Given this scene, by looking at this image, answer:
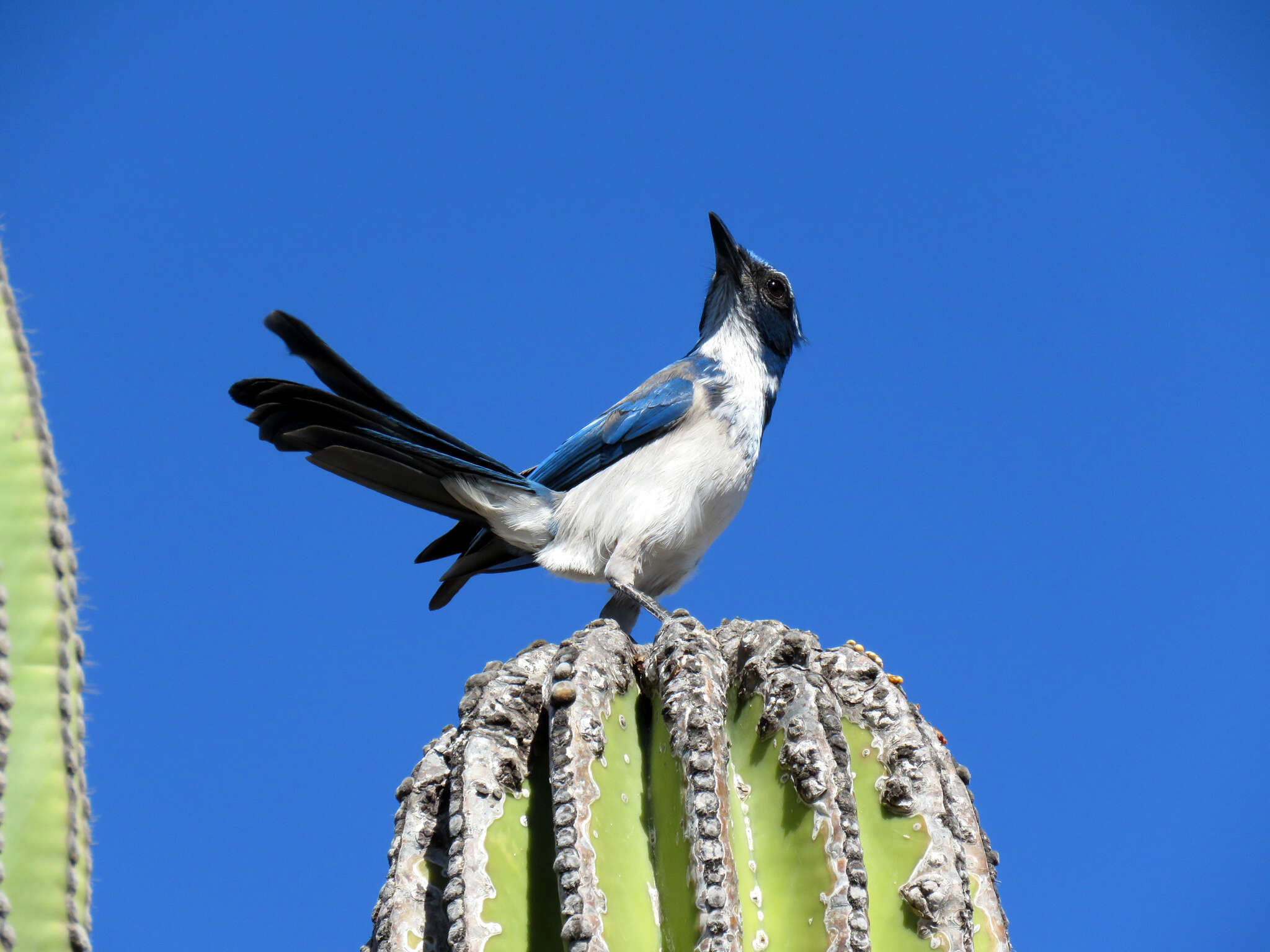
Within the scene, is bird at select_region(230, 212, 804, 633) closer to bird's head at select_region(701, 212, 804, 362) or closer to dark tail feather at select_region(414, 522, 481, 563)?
dark tail feather at select_region(414, 522, 481, 563)

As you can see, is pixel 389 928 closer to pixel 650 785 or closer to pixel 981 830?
pixel 650 785

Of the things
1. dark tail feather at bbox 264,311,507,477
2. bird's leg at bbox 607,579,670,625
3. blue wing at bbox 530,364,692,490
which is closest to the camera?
dark tail feather at bbox 264,311,507,477

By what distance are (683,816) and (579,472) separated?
271 cm

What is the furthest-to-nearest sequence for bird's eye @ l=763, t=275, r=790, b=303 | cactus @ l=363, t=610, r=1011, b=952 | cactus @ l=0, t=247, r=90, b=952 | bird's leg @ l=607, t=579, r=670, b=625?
bird's eye @ l=763, t=275, r=790, b=303, bird's leg @ l=607, t=579, r=670, b=625, cactus @ l=363, t=610, r=1011, b=952, cactus @ l=0, t=247, r=90, b=952

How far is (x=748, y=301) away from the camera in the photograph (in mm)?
5902

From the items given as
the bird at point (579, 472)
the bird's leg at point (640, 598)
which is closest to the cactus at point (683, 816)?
the bird's leg at point (640, 598)

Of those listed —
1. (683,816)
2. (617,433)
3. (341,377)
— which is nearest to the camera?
(683,816)

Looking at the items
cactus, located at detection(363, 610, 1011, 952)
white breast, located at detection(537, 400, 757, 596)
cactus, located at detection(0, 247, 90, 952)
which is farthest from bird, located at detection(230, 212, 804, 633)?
cactus, located at detection(0, 247, 90, 952)

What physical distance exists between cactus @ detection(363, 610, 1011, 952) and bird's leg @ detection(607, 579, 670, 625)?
1.07 meters

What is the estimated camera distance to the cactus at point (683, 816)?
7.84 ft

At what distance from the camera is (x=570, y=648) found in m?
2.92

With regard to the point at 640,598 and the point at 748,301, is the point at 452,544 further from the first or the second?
the point at 748,301

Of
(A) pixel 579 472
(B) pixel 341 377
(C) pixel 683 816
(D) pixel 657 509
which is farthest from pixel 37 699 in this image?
(A) pixel 579 472

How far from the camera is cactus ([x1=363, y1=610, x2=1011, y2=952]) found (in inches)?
94.1
